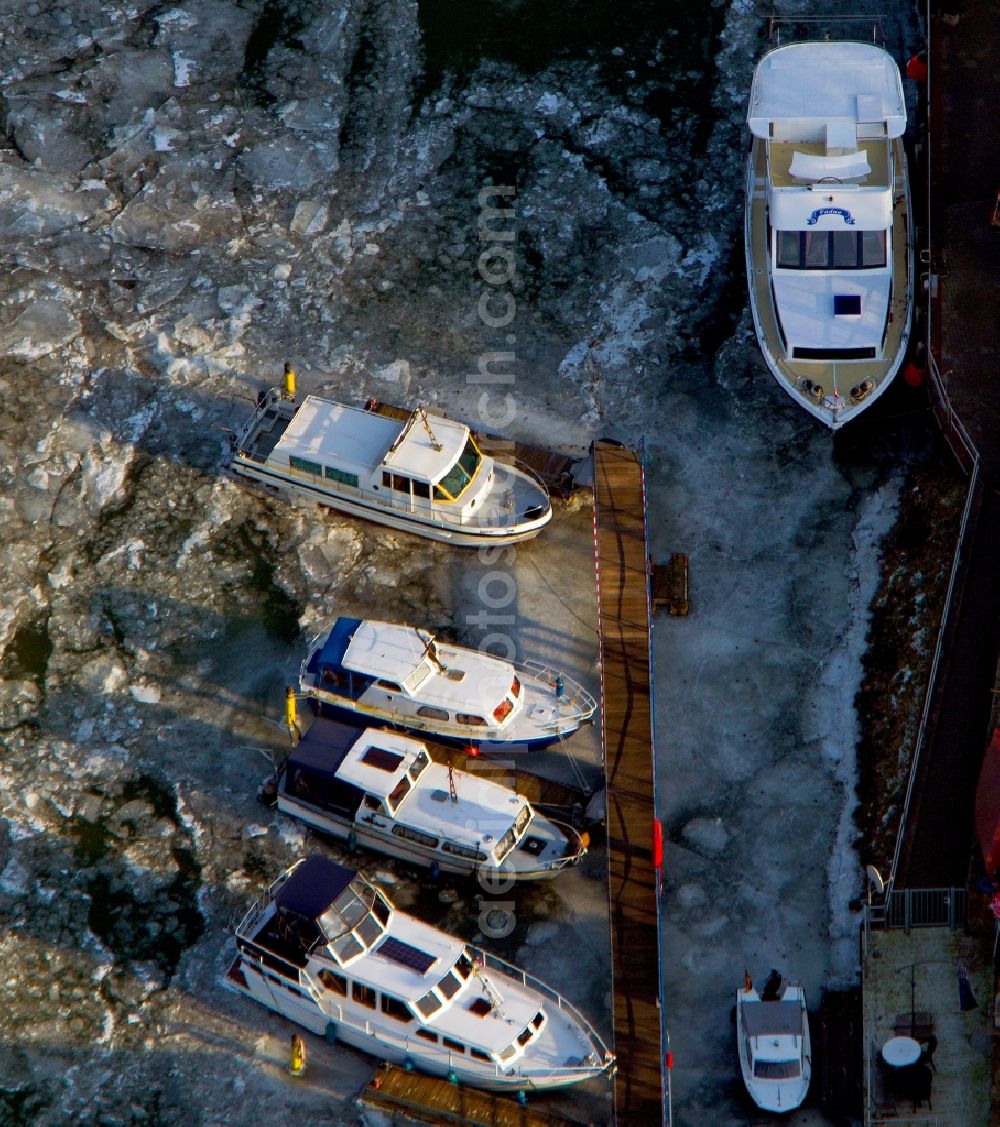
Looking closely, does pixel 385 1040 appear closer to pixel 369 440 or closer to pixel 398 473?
pixel 398 473

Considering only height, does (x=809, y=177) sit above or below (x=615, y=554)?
above

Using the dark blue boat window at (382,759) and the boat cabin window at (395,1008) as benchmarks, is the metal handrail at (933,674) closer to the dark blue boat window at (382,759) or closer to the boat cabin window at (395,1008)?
the boat cabin window at (395,1008)

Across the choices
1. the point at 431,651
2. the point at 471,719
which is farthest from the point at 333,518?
A: the point at 471,719

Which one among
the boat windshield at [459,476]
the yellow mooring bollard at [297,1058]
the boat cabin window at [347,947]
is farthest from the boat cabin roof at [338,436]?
the yellow mooring bollard at [297,1058]

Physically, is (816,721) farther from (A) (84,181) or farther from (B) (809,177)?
(A) (84,181)

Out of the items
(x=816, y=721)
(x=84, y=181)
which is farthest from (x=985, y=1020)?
(x=84, y=181)

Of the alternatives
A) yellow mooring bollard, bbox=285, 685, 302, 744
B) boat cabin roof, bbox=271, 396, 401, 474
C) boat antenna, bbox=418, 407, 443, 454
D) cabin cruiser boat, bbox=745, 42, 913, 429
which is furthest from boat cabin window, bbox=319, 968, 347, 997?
cabin cruiser boat, bbox=745, 42, 913, 429

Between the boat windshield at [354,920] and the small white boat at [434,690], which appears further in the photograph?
the small white boat at [434,690]
